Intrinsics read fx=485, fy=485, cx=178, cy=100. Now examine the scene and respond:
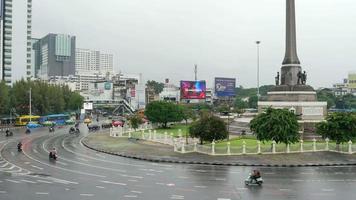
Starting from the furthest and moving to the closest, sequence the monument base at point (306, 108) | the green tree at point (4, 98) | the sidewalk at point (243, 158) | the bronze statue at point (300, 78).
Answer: the green tree at point (4, 98) < the bronze statue at point (300, 78) < the monument base at point (306, 108) < the sidewalk at point (243, 158)

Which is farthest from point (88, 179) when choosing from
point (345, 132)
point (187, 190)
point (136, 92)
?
point (136, 92)

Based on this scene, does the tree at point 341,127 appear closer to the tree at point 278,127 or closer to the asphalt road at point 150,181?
the tree at point 278,127

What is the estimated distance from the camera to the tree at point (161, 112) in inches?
3220

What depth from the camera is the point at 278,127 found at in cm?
4359

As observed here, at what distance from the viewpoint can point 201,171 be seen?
35031 mm

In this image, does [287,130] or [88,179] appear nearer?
[88,179]

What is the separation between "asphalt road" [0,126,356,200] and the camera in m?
25.7

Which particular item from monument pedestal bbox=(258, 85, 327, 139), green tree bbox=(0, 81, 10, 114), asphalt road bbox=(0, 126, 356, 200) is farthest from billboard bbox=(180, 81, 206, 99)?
asphalt road bbox=(0, 126, 356, 200)

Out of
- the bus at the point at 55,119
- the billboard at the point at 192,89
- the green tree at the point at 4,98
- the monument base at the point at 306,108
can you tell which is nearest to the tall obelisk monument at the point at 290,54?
the monument base at the point at 306,108

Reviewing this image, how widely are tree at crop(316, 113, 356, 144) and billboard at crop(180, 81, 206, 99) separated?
218 feet

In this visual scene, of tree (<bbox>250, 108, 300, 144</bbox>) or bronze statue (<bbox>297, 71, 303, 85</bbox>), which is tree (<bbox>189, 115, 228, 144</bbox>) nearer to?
tree (<bbox>250, 108, 300, 144</bbox>)

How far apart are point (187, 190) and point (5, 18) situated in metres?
131

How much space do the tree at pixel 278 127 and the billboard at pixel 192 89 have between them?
66204 mm

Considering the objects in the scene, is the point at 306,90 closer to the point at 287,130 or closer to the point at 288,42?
the point at 288,42
